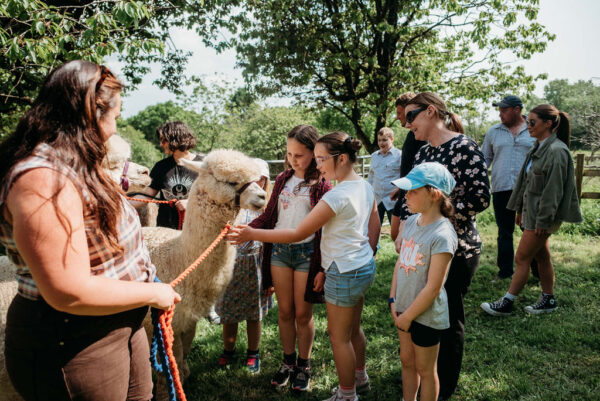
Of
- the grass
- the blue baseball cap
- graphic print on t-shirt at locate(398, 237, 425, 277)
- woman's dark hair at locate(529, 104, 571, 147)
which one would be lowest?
the grass

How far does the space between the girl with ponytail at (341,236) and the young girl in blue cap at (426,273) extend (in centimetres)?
30

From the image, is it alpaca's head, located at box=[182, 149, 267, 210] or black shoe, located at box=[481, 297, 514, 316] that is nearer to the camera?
alpaca's head, located at box=[182, 149, 267, 210]

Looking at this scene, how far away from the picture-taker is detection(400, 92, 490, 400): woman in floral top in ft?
8.00

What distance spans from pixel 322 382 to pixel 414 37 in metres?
11.0

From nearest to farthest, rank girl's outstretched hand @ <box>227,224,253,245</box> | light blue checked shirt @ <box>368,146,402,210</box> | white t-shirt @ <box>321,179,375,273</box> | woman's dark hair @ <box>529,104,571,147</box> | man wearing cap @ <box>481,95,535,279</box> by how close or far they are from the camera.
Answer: girl's outstretched hand @ <box>227,224,253,245</box>
white t-shirt @ <box>321,179,375,273</box>
woman's dark hair @ <box>529,104,571,147</box>
man wearing cap @ <box>481,95,535,279</box>
light blue checked shirt @ <box>368,146,402,210</box>

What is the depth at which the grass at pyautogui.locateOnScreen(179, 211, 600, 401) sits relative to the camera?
2.89 metres

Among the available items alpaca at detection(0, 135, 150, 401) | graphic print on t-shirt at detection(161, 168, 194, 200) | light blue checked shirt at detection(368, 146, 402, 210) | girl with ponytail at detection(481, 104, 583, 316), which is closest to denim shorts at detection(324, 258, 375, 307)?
alpaca at detection(0, 135, 150, 401)

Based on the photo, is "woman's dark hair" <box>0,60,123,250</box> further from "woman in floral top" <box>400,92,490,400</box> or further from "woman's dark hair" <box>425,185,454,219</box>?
"woman in floral top" <box>400,92,490,400</box>

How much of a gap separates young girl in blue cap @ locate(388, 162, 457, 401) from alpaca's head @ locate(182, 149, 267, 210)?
0.99m

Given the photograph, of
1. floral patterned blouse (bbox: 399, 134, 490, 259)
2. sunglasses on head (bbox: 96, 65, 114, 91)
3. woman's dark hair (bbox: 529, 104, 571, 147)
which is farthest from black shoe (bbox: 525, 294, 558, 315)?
sunglasses on head (bbox: 96, 65, 114, 91)

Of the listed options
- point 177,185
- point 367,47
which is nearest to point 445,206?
point 177,185

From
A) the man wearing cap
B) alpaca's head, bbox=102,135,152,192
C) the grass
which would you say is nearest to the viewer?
the grass

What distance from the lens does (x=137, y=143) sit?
37.9 meters

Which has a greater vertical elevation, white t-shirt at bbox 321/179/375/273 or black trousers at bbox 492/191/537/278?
white t-shirt at bbox 321/179/375/273
